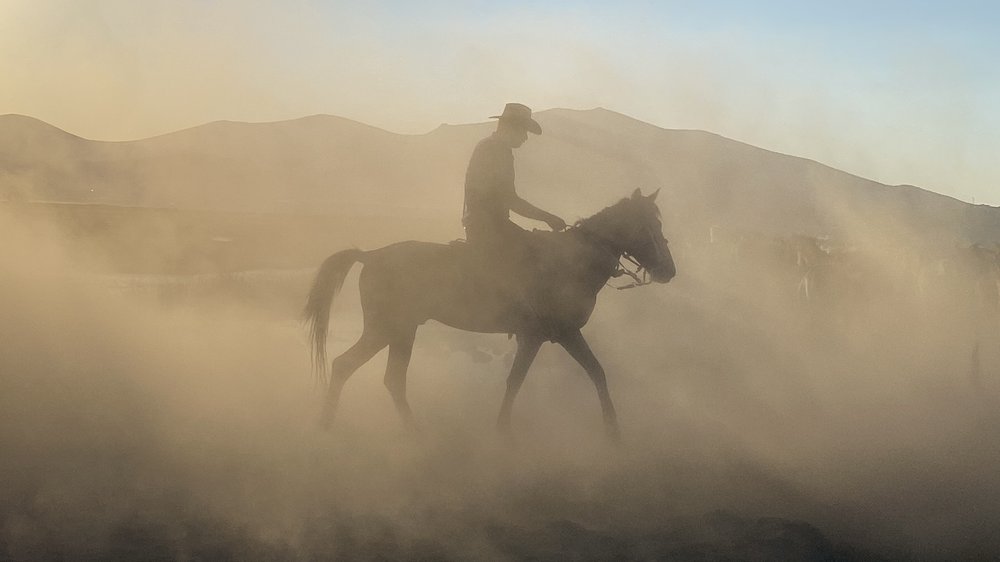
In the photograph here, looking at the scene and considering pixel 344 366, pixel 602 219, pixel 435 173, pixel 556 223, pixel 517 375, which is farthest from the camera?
pixel 435 173

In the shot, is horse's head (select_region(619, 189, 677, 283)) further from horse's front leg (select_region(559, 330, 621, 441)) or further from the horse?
horse's front leg (select_region(559, 330, 621, 441))

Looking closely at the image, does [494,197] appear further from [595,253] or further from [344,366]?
[344,366]

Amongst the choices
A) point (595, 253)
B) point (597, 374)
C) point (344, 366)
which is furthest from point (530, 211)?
point (344, 366)

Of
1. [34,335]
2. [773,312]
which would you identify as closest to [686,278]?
[773,312]

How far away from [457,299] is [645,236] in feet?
5.88

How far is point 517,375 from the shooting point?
7.20 meters

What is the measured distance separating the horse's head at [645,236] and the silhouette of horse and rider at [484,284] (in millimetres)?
475

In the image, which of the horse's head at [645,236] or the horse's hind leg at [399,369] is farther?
the horse's head at [645,236]

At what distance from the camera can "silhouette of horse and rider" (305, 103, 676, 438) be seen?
23.9ft

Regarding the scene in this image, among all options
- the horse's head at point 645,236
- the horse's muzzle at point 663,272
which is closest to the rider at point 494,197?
the horse's head at point 645,236

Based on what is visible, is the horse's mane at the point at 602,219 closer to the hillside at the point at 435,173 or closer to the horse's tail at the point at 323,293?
the horse's tail at the point at 323,293

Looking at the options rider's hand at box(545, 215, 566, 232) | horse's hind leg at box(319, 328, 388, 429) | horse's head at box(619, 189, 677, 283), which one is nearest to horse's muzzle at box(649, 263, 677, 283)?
horse's head at box(619, 189, 677, 283)

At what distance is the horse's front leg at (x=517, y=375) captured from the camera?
7.18m

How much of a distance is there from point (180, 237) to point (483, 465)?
20087mm
